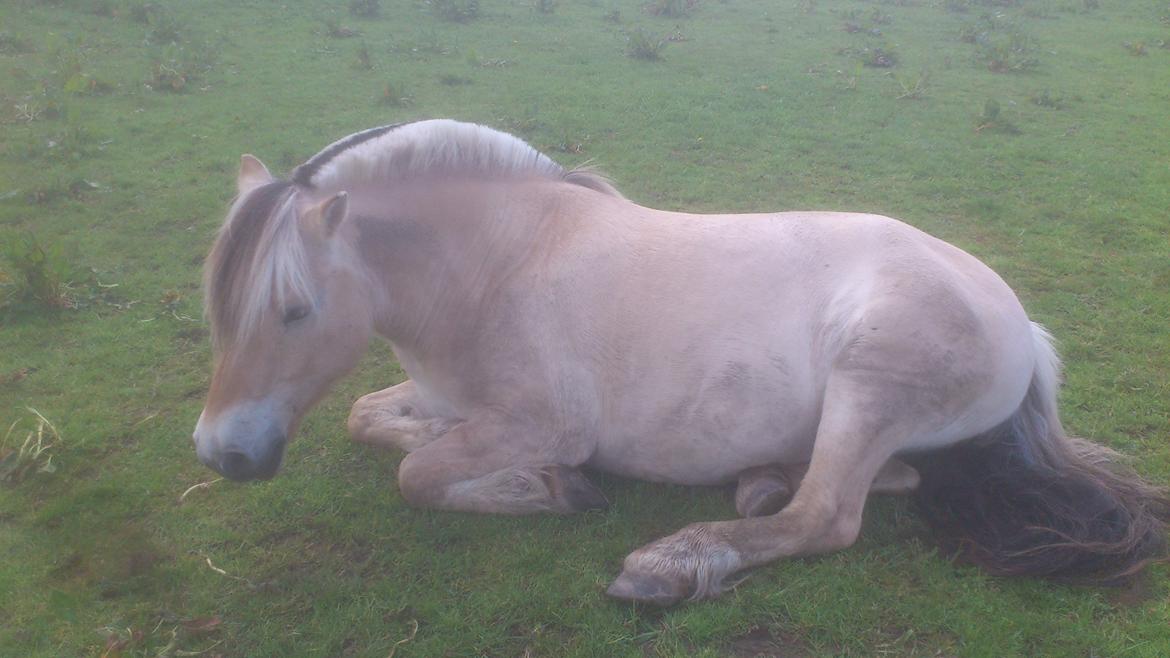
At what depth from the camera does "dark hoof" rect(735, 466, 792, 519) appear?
322 cm

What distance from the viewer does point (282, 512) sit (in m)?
3.46

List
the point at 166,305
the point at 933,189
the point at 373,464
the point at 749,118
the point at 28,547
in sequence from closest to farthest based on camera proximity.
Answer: the point at 28,547
the point at 373,464
the point at 166,305
the point at 933,189
the point at 749,118

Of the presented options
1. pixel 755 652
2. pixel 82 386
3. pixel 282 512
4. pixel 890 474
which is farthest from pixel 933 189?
pixel 82 386

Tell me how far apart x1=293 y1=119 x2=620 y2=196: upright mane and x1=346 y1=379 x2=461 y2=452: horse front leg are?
1.11 meters

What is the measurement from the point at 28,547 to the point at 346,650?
1.48 meters

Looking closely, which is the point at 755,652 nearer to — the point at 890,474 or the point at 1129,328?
the point at 890,474

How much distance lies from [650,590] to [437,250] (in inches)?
64.1

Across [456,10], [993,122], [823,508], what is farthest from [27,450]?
[456,10]

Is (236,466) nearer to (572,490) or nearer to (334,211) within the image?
(334,211)

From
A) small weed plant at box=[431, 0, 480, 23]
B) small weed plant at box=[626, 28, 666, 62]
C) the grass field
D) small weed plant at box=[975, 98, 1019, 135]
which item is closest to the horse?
the grass field

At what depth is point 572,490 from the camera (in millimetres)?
3346

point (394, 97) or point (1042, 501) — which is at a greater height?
point (394, 97)

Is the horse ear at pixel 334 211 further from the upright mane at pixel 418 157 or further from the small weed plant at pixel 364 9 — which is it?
the small weed plant at pixel 364 9

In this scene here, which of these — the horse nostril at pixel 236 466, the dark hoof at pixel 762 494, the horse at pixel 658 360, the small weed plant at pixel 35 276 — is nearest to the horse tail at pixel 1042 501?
the horse at pixel 658 360
